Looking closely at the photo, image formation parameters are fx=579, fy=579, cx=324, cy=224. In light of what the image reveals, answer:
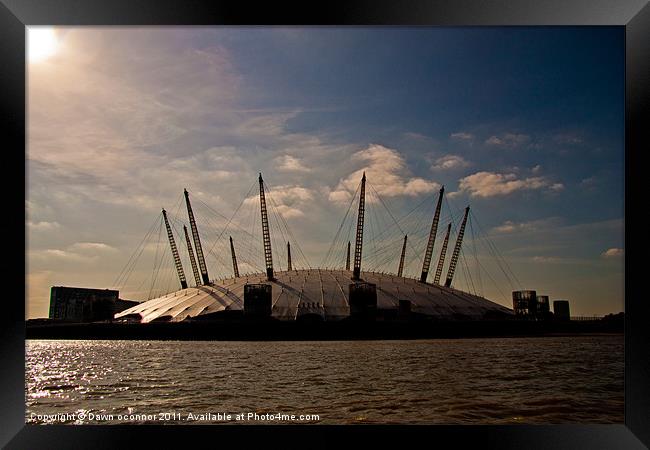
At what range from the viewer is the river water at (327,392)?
508 inches

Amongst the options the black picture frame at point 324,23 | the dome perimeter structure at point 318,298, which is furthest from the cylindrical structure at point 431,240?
the black picture frame at point 324,23

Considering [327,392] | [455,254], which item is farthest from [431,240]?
[327,392]

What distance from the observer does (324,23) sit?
8445 millimetres

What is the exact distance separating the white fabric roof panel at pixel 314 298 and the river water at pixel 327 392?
19497mm

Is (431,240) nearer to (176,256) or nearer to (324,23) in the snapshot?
(176,256)

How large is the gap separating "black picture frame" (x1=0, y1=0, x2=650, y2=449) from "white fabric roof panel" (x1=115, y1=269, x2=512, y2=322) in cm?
3680

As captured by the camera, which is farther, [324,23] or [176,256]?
[176,256]

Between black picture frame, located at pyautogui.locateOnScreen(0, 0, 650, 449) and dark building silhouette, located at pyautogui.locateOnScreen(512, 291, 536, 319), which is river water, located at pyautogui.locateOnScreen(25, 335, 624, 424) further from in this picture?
dark building silhouette, located at pyautogui.locateOnScreen(512, 291, 536, 319)

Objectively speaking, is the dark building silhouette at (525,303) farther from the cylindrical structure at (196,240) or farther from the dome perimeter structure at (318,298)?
the cylindrical structure at (196,240)

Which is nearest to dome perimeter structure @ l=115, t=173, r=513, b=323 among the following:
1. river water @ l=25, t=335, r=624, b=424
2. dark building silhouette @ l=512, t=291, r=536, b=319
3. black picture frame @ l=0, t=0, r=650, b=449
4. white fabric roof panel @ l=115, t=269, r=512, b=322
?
white fabric roof panel @ l=115, t=269, r=512, b=322

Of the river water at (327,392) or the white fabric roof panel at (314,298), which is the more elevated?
the white fabric roof panel at (314,298)

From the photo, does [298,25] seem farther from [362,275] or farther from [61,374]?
[362,275]

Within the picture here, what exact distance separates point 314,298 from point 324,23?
1573 inches

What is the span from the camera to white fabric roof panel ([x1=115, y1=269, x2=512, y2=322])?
4656cm
